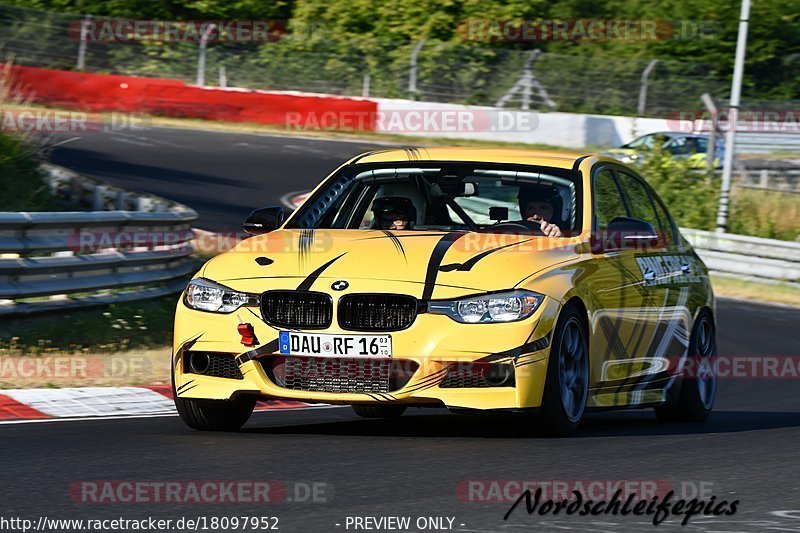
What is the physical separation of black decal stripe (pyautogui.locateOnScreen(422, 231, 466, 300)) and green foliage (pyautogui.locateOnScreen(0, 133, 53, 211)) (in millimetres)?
8203

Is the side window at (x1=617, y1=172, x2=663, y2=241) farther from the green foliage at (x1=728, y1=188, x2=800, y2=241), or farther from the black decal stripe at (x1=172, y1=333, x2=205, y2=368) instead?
the green foliage at (x1=728, y1=188, x2=800, y2=241)

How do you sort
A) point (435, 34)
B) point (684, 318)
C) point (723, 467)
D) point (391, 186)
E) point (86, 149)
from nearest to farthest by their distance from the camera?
point (723, 467)
point (391, 186)
point (684, 318)
point (86, 149)
point (435, 34)

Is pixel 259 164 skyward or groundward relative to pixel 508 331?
groundward

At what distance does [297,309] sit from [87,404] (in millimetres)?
2300

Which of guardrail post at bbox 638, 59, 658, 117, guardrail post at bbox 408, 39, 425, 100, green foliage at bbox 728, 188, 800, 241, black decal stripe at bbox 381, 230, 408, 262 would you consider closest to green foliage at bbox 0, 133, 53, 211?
black decal stripe at bbox 381, 230, 408, 262

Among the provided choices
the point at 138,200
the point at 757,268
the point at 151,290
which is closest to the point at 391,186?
the point at 151,290

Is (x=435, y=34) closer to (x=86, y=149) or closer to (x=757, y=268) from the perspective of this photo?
(x=86, y=149)

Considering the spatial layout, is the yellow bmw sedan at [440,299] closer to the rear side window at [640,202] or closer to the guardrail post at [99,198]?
the rear side window at [640,202]

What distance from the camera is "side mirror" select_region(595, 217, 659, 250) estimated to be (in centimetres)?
812

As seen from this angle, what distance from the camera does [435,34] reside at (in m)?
43.5

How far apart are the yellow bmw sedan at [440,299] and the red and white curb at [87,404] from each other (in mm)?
1097

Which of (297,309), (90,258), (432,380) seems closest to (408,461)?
(432,380)

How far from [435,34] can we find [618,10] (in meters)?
6.72

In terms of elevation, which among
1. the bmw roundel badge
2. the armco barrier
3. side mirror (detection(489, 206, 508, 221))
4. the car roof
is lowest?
Result: the armco barrier
